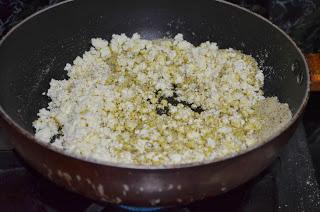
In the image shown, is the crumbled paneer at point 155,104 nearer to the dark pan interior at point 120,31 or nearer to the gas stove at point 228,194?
the dark pan interior at point 120,31

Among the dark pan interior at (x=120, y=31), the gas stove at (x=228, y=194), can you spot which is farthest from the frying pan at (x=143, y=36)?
the gas stove at (x=228, y=194)

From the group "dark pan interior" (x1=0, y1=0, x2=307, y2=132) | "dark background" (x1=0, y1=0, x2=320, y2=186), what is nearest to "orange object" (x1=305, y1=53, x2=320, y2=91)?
"dark pan interior" (x1=0, y1=0, x2=307, y2=132)

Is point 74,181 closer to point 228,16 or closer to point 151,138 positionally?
point 151,138

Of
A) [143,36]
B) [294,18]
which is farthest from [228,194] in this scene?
[294,18]

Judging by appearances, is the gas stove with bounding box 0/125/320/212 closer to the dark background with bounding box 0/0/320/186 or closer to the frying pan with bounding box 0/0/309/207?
the frying pan with bounding box 0/0/309/207

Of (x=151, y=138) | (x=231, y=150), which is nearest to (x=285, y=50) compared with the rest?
(x=231, y=150)
